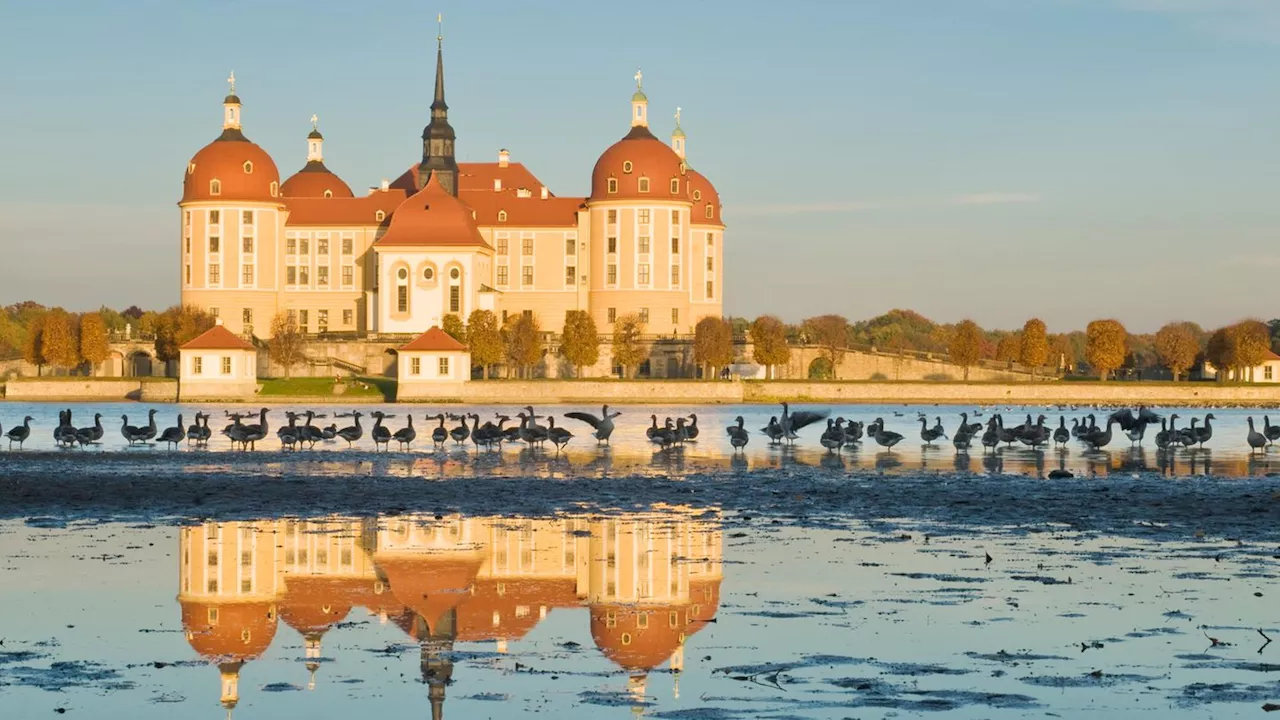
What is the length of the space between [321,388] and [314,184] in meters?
36.5

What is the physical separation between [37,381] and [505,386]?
29937mm

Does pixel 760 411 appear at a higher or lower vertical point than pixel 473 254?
lower

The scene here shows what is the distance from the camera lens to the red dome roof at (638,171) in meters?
120

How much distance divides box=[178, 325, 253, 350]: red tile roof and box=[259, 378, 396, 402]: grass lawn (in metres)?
2.86

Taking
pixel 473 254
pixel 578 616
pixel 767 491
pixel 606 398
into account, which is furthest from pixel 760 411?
pixel 578 616

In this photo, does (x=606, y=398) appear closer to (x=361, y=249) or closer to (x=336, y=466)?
(x=361, y=249)

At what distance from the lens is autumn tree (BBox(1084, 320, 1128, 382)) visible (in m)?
121

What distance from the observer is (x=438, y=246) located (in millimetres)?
114938

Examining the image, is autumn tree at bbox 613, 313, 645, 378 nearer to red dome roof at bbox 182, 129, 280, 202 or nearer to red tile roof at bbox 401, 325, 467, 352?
red tile roof at bbox 401, 325, 467, 352

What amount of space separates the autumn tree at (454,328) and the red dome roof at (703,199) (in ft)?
81.3

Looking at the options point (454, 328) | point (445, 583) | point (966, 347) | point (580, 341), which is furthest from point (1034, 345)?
point (445, 583)

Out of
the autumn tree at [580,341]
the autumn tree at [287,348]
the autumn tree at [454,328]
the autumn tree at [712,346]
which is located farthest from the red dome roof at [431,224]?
the autumn tree at [712,346]

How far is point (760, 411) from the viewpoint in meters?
89.4

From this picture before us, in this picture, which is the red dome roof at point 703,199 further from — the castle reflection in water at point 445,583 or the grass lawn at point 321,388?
Answer: the castle reflection in water at point 445,583
